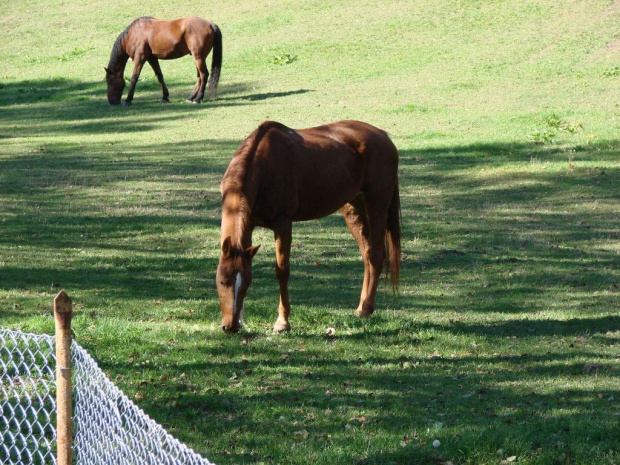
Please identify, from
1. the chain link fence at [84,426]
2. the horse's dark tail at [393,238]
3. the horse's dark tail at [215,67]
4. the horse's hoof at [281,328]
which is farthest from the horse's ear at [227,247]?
the horse's dark tail at [215,67]

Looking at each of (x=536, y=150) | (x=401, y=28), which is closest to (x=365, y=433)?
(x=536, y=150)

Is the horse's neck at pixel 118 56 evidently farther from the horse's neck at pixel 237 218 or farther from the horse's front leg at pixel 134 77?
the horse's neck at pixel 237 218

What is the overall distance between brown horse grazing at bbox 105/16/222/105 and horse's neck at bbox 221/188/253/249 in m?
19.3

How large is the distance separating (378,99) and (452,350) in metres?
17.8

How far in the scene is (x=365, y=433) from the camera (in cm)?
658

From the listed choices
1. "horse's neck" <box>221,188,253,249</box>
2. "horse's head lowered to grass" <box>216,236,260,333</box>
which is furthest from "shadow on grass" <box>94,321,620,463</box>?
"horse's neck" <box>221,188,253,249</box>

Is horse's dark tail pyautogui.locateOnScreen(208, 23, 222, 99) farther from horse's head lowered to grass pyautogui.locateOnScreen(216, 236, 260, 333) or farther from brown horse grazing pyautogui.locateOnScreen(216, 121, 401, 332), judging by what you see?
horse's head lowered to grass pyautogui.locateOnScreen(216, 236, 260, 333)

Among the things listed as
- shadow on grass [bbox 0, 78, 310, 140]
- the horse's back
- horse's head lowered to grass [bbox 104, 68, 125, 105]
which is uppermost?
the horse's back

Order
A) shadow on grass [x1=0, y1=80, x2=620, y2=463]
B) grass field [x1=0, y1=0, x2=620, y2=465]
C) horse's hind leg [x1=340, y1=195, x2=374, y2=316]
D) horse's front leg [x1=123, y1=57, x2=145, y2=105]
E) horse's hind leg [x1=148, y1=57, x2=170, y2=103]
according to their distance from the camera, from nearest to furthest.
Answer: shadow on grass [x1=0, y1=80, x2=620, y2=463]
grass field [x1=0, y1=0, x2=620, y2=465]
horse's hind leg [x1=340, y1=195, x2=374, y2=316]
horse's front leg [x1=123, y1=57, x2=145, y2=105]
horse's hind leg [x1=148, y1=57, x2=170, y2=103]

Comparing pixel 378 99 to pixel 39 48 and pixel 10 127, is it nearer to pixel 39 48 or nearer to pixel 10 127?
pixel 10 127

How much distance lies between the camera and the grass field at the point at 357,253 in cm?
Result: 694

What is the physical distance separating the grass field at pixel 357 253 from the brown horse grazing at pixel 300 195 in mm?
638

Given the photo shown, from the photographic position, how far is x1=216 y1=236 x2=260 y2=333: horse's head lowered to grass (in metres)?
8.07

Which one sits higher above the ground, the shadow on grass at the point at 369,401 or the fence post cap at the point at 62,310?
the fence post cap at the point at 62,310
